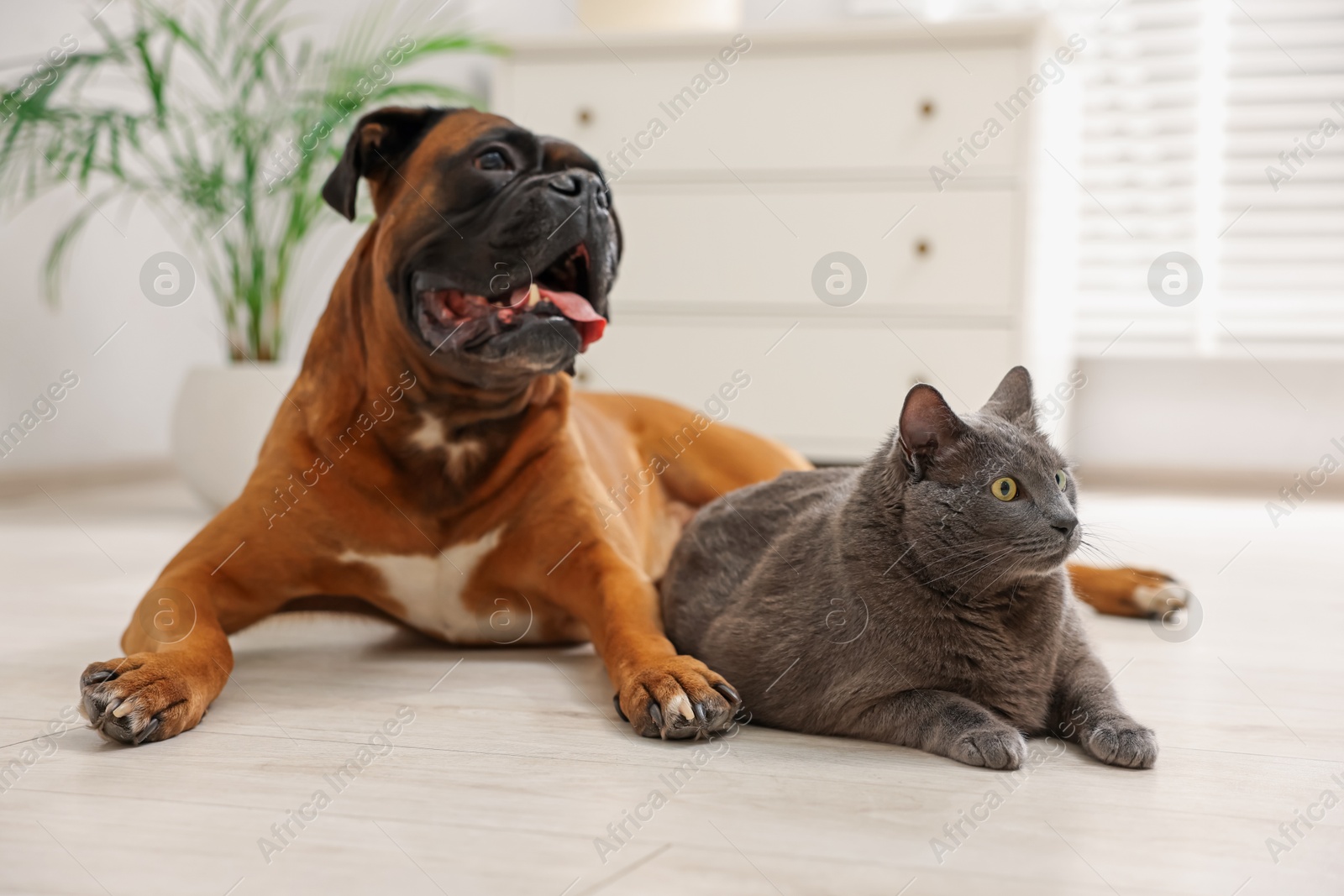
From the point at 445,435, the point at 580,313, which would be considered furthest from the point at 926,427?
the point at 445,435

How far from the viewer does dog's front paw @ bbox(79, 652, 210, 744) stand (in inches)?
53.4

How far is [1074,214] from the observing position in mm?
4242

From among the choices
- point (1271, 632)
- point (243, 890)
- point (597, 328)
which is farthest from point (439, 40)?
point (243, 890)

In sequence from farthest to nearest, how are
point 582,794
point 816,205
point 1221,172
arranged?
point 1221,172 < point 816,205 < point 582,794

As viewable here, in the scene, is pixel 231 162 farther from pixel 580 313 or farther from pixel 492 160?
pixel 580 313

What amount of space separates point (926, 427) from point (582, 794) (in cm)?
55

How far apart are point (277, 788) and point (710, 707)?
50cm

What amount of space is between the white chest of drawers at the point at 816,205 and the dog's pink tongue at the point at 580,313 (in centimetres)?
180

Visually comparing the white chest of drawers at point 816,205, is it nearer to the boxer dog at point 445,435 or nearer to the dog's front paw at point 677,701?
the boxer dog at point 445,435

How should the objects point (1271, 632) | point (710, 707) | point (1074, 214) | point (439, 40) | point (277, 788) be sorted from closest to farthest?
point (277, 788)
point (710, 707)
point (1271, 632)
point (439, 40)
point (1074, 214)

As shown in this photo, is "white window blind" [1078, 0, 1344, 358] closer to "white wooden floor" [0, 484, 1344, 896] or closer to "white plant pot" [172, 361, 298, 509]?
"white wooden floor" [0, 484, 1344, 896]

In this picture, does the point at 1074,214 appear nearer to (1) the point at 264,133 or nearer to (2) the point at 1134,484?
(2) the point at 1134,484

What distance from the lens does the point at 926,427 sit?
52.2 inches

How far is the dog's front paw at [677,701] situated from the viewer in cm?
141
